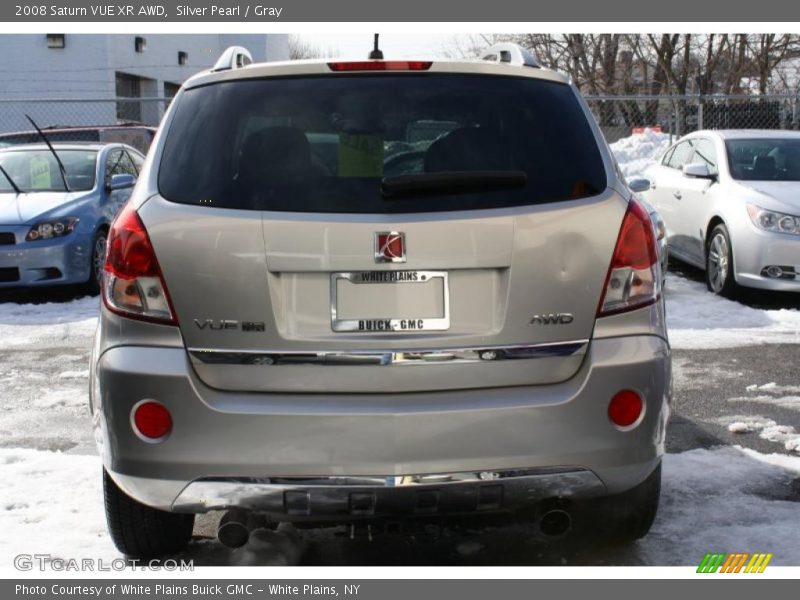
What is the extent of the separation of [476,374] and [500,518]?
1178 mm

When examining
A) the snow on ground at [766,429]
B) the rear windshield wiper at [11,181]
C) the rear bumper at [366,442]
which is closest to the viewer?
the rear bumper at [366,442]

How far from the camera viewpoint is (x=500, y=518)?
4.12 m

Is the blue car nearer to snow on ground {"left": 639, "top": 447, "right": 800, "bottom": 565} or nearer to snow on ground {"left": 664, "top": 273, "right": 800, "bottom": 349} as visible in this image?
snow on ground {"left": 664, "top": 273, "right": 800, "bottom": 349}

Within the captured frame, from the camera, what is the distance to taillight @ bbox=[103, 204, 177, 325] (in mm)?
3229

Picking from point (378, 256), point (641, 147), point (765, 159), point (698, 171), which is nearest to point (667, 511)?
point (378, 256)

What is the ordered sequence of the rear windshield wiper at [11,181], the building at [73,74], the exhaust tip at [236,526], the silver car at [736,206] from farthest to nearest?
the building at [73,74] < the rear windshield wiper at [11,181] < the silver car at [736,206] < the exhaust tip at [236,526]

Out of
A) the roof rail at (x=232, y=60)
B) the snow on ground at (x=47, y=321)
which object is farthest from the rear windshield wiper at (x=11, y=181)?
the roof rail at (x=232, y=60)

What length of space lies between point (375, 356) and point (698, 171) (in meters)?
7.56

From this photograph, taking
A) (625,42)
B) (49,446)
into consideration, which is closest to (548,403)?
(49,446)

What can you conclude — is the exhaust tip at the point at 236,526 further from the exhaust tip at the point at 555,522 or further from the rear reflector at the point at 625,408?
the rear reflector at the point at 625,408

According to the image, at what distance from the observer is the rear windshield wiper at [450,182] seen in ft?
10.5

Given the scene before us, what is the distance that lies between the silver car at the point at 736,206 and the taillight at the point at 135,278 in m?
6.87

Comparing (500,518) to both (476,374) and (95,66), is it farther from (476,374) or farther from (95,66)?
(95,66)

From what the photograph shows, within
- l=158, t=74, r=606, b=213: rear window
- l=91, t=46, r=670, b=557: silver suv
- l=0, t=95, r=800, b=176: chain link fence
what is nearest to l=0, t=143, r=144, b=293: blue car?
l=0, t=95, r=800, b=176: chain link fence
